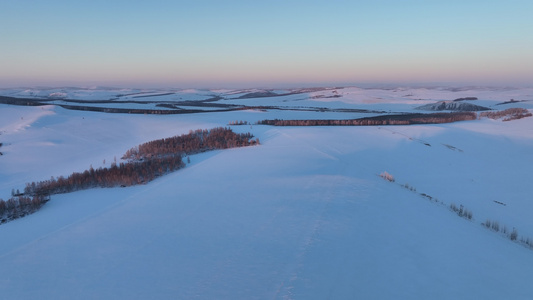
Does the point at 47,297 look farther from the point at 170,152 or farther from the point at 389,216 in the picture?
the point at 170,152

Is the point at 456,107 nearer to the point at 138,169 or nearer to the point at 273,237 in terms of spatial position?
the point at 138,169

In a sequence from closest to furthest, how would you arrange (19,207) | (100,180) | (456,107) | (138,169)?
(19,207)
(100,180)
(138,169)
(456,107)

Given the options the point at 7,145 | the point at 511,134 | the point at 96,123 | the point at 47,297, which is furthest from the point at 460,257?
the point at 96,123

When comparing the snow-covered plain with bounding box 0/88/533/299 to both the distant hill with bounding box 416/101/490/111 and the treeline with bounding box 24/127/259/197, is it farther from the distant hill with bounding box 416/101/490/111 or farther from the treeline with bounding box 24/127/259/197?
the distant hill with bounding box 416/101/490/111

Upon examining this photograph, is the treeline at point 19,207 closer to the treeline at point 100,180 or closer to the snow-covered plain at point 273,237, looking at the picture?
the snow-covered plain at point 273,237

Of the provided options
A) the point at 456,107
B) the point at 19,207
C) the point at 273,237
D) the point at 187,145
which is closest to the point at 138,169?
the point at 19,207

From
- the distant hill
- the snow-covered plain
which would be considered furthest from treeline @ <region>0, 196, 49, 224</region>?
the distant hill
